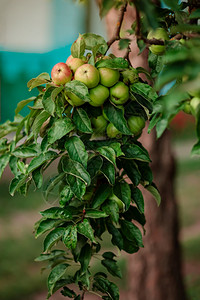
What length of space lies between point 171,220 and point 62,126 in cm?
148

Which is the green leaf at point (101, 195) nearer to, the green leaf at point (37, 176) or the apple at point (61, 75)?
the green leaf at point (37, 176)

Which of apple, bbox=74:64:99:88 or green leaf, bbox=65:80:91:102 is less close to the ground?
apple, bbox=74:64:99:88

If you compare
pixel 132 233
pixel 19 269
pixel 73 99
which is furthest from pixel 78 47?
pixel 19 269

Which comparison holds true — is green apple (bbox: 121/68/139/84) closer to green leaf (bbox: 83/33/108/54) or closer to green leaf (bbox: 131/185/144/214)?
green leaf (bbox: 83/33/108/54)

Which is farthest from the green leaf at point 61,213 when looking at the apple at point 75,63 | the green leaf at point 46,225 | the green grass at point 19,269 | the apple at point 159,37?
the green grass at point 19,269

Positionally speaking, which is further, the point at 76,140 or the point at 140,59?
the point at 140,59

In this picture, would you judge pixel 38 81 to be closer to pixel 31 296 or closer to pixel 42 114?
pixel 42 114

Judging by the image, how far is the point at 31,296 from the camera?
315cm

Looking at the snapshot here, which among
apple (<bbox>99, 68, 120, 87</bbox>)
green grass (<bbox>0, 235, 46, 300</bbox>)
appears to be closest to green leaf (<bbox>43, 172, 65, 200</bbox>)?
apple (<bbox>99, 68, 120, 87</bbox>)

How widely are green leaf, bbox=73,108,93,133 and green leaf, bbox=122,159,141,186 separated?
0.47 feet

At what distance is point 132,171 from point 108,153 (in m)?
0.10

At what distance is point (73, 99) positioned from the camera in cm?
88

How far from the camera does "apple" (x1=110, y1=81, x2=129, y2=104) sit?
36.0 inches

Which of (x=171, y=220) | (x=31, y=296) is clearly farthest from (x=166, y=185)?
(x=31, y=296)
